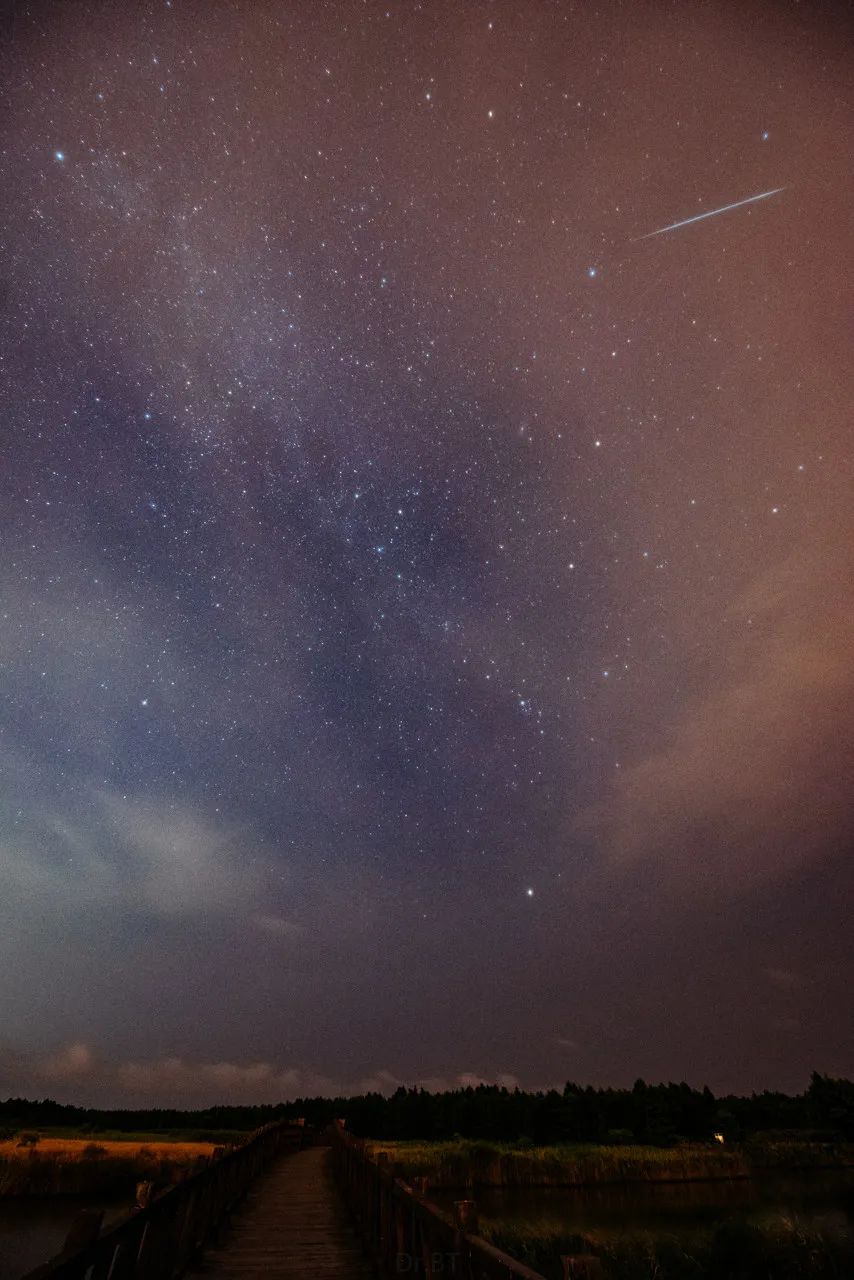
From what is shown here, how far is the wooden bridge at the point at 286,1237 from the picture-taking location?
4105mm

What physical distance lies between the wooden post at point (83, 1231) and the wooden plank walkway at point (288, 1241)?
17.4ft

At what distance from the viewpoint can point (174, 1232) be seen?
7.21 meters

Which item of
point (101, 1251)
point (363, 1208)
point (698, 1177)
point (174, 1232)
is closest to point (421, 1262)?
point (174, 1232)

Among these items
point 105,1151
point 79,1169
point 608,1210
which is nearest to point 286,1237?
point 79,1169

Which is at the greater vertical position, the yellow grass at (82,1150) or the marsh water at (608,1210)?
the yellow grass at (82,1150)

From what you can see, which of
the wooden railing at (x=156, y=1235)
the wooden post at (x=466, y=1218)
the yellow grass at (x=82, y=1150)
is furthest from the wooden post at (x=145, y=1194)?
the yellow grass at (x=82, y=1150)

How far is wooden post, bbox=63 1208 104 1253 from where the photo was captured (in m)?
3.61

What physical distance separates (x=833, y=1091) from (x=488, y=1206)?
122 meters

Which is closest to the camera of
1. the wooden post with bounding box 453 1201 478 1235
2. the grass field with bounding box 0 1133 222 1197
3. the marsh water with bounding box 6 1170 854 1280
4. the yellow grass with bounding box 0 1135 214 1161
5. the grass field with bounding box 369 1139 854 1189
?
the wooden post with bounding box 453 1201 478 1235

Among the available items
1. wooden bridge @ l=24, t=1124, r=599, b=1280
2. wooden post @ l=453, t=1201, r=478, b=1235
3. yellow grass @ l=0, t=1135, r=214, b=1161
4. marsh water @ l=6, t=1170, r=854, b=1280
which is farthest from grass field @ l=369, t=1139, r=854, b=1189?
wooden post @ l=453, t=1201, r=478, b=1235

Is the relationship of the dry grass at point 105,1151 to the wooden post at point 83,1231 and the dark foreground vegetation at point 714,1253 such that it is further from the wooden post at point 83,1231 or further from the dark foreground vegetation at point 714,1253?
the wooden post at point 83,1231

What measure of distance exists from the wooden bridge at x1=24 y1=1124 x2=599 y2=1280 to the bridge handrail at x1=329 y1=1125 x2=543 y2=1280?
0.4 inches

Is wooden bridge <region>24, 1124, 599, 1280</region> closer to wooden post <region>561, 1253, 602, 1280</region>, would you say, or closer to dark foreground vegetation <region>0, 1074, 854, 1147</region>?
wooden post <region>561, 1253, 602, 1280</region>

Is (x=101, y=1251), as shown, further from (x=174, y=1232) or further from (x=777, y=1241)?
(x=777, y=1241)
